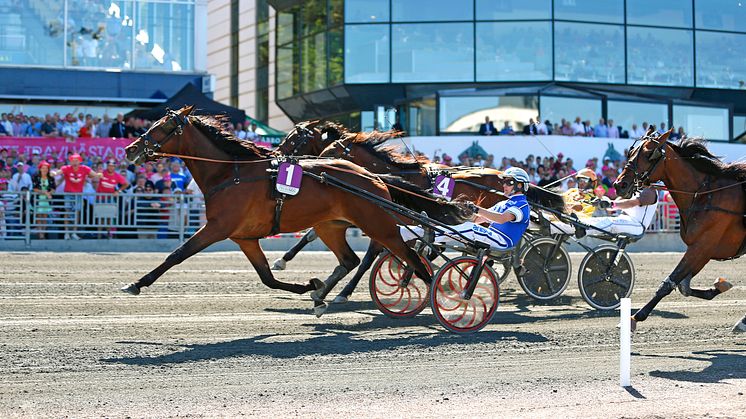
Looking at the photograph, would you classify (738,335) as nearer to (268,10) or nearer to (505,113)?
(505,113)

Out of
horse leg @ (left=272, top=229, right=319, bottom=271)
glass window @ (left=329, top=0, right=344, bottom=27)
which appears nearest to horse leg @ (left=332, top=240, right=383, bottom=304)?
horse leg @ (left=272, top=229, right=319, bottom=271)

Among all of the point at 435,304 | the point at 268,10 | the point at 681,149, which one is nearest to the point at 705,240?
the point at 681,149

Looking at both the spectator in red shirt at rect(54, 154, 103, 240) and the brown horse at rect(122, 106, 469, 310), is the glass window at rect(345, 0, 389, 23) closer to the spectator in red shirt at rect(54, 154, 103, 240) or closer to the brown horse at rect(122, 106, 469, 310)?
the spectator in red shirt at rect(54, 154, 103, 240)

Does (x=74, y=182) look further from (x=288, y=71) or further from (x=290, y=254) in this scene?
(x=288, y=71)

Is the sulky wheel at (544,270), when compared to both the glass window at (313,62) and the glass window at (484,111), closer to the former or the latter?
the glass window at (484,111)

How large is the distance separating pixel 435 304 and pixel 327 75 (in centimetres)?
2129

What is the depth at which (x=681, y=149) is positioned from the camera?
31.9 ft

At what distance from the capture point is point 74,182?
18000mm

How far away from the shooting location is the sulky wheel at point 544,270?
11.9 m

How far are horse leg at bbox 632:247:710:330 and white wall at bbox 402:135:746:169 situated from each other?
50.3 feet

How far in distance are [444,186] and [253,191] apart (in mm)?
3098

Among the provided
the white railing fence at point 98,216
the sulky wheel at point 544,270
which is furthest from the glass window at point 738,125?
the sulky wheel at point 544,270

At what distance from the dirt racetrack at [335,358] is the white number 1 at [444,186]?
154 cm

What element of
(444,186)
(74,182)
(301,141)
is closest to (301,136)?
(301,141)
